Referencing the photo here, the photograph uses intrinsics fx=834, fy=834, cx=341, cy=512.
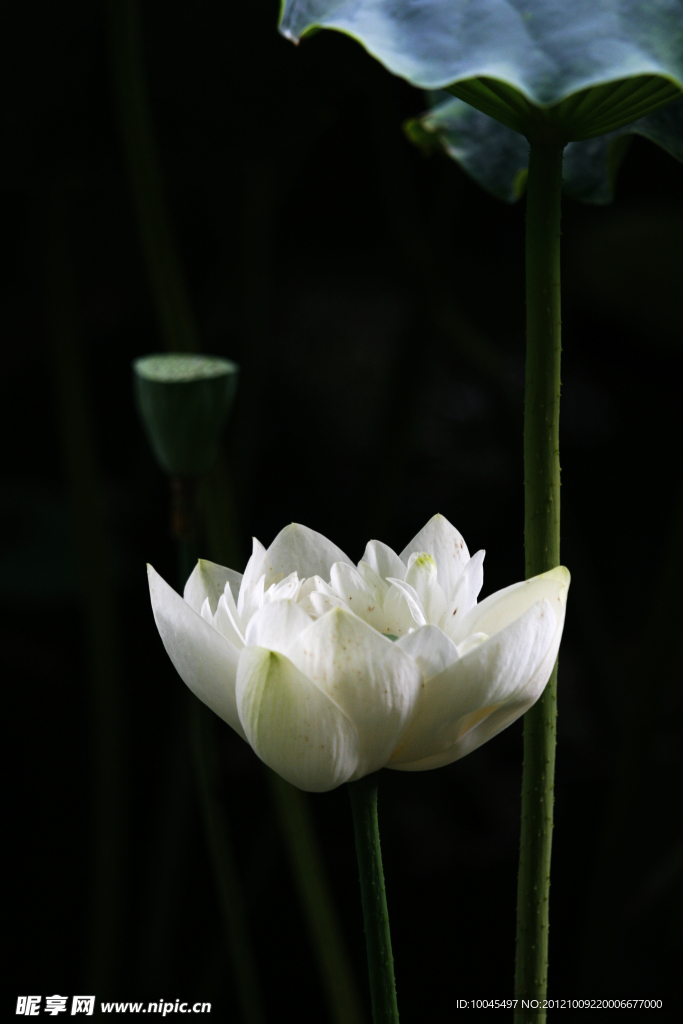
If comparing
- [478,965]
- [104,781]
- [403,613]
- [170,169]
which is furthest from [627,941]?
[170,169]

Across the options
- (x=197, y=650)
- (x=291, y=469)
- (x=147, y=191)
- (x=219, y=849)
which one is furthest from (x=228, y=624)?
(x=291, y=469)

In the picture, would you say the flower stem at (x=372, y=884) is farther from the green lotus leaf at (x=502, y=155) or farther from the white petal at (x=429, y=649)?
the green lotus leaf at (x=502, y=155)

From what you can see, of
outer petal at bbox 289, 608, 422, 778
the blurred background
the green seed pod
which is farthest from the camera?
the blurred background

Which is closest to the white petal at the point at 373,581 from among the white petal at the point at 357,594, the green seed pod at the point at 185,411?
the white petal at the point at 357,594

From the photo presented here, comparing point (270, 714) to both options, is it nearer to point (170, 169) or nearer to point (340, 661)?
point (340, 661)

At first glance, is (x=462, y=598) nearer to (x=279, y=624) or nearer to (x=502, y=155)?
(x=279, y=624)

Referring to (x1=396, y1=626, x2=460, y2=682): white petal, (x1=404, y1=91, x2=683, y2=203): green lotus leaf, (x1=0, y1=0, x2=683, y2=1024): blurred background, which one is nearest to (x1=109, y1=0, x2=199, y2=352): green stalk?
(x1=0, y1=0, x2=683, y2=1024): blurred background

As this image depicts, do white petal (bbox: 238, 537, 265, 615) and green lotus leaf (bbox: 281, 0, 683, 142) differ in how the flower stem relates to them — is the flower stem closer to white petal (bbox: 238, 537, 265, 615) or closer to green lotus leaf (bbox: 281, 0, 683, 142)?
white petal (bbox: 238, 537, 265, 615)

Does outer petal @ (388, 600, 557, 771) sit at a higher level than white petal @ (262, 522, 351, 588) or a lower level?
lower
